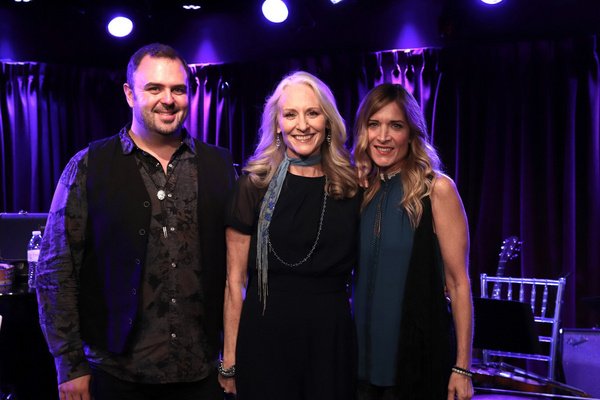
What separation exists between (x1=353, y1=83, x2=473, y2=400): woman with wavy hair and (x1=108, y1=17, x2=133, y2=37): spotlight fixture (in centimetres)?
348

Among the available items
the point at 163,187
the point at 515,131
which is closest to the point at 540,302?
the point at 515,131

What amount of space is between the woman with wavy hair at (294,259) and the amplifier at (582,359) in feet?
6.99

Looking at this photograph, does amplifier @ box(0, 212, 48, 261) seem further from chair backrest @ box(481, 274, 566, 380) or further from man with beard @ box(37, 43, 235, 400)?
chair backrest @ box(481, 274, 566, 380)

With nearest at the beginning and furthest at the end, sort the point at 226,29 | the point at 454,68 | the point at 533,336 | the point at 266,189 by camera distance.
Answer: the point at 266,189, the point at 533,336, the point at 454,68, the point at 226,29

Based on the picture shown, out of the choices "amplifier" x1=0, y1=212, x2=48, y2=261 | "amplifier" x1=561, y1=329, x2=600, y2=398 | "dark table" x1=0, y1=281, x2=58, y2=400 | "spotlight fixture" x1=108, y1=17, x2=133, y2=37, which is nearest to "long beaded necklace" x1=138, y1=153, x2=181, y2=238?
"dark table" x1=0, y1=281, x2=58, y2=400

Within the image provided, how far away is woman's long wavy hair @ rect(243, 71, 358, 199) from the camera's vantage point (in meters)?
1.95

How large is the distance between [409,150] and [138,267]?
39.9 inches

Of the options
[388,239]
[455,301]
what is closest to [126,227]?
[388,239]

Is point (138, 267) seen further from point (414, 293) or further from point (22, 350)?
point (22, 350)

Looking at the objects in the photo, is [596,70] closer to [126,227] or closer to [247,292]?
[247,292]

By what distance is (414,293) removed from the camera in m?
1.82

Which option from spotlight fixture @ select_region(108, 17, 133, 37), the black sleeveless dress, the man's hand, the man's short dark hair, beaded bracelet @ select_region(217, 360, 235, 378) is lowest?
the man's hand

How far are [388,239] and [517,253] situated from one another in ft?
9.00

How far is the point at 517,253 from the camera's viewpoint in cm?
425
